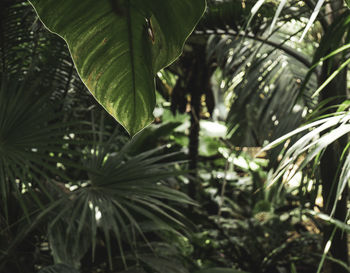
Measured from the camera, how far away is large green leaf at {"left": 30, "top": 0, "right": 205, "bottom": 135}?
1.22 ft

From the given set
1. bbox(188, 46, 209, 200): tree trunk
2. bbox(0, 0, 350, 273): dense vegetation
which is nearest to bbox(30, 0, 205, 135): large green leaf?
bbox(0, 0, 350, 273): dense vegetation

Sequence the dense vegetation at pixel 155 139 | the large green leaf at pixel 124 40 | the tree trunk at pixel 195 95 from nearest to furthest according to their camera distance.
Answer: the large green leaf at pixel 124 40, the dense vegetation at pixel 155 139, the tree trunk at pixel 195 95

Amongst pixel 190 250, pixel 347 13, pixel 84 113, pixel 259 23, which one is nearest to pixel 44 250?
pixel 84 113

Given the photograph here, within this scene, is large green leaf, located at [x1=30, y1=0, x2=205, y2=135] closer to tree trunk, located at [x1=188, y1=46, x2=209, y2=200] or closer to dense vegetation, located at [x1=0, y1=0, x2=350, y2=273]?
dense vegetation, located at [x1=0, y1=0, x2=350, y2=273]

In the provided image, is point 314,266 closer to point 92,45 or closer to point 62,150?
point 62,150

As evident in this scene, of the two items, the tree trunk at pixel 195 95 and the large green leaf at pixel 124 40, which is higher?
the large green leaf at pixel 124 40

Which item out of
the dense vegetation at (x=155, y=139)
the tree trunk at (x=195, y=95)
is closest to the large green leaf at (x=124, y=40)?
the dense vegetation at (x=155, y=139)

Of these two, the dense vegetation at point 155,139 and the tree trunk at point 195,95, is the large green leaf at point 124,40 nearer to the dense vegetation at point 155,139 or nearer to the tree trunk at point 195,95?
the dense vegetation at point 155,139

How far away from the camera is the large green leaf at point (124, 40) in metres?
0.37

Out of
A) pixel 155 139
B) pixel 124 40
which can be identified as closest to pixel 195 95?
pixel 155 139

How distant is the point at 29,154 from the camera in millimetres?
1263

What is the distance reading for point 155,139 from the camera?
2.92m

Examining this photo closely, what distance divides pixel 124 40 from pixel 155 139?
2529mm

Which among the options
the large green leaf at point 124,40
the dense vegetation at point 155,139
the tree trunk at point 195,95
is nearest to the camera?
the large green leaf at point 124,40
